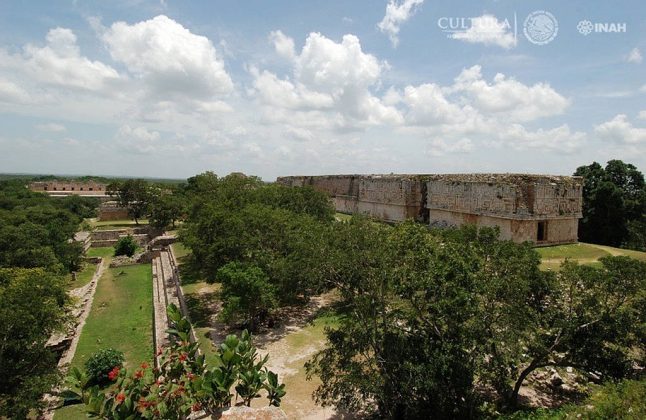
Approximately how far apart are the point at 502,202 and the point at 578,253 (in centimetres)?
384

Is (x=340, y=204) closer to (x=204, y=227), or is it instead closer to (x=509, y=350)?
(x=204, y=227)

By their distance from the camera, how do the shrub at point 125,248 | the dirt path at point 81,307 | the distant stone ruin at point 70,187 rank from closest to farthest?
the dirt path at point 81,307 < the shrub at point 125,248 < the distant stone ruin at point 70,187

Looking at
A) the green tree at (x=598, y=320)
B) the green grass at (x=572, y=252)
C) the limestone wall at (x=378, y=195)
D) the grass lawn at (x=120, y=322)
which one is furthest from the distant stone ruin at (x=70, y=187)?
the green tree at (x=598, y=320)

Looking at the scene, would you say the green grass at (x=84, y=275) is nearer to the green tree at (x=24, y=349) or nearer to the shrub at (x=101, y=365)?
the shrub at (x=101, y=365)

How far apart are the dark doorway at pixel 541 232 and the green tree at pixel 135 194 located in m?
34.7

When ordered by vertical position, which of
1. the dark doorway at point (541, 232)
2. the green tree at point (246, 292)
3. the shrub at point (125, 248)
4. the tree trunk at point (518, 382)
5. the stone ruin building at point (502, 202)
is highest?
the stone ruin building at point (502, 202)

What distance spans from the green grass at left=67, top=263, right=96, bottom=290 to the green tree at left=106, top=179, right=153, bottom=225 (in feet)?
45.6

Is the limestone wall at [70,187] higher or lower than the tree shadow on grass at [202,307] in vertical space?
higher

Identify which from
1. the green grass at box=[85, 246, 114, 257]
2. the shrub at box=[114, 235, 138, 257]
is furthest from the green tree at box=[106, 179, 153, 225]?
the shrub at box=[114, 235, 138, 257]

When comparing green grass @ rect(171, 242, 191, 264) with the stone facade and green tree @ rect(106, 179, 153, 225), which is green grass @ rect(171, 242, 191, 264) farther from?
the stone facade

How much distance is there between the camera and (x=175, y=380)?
5480 millimetres

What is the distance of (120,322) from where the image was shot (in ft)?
51.0

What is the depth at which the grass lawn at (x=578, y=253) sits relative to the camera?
631 inches

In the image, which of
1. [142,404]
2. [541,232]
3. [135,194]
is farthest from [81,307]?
[135,194]
